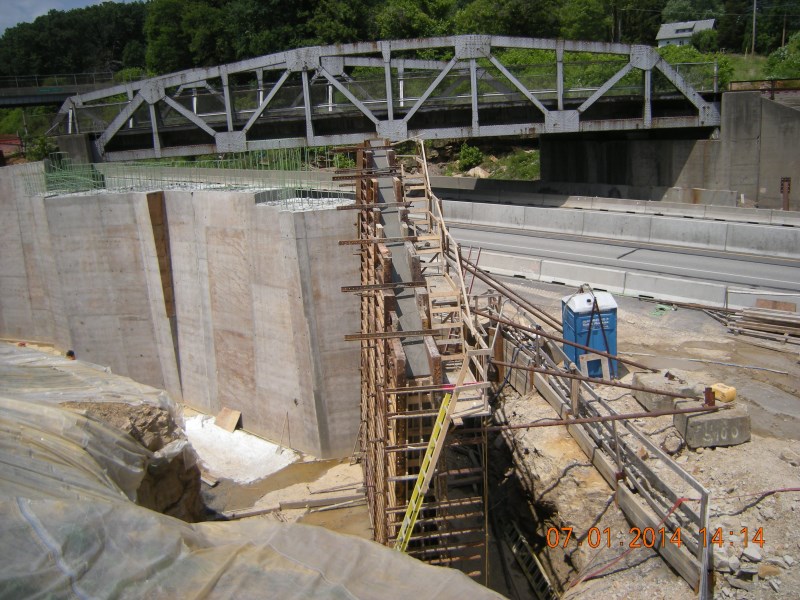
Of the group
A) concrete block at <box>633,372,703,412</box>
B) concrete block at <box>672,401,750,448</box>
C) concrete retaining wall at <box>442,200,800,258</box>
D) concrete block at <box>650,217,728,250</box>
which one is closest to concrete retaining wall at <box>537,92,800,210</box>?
concrete retaining wall at <box>442,200,800,258</box>

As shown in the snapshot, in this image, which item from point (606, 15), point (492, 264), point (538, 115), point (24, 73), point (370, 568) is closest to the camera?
point (370, 568)

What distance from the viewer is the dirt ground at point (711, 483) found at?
26.2 ft

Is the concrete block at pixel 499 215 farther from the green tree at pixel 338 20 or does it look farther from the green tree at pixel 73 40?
the green tree at pixel 73 40

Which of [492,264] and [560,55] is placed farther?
[560,55]

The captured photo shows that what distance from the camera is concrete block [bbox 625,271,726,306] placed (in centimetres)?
1734

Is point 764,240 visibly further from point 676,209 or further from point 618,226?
point 676,209

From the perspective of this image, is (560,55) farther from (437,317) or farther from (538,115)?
(437,317)

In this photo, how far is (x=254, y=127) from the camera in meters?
29.9

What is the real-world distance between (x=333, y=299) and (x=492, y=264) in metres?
6.08

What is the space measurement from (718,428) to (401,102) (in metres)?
21.6

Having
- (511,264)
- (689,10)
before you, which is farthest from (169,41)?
(511,264)

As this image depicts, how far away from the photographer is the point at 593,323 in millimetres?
13086

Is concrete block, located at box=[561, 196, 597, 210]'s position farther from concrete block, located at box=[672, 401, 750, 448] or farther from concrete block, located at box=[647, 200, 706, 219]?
concrete block, located at box=[672, 401, 750, 448]

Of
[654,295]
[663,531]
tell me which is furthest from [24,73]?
[663,531]
